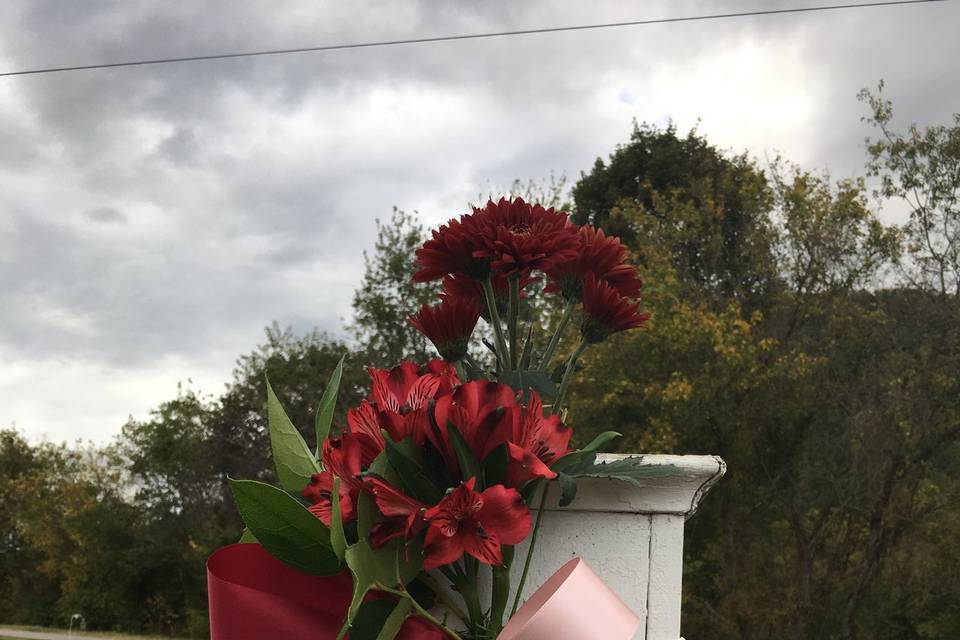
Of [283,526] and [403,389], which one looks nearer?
[283,526]

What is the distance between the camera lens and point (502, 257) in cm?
114

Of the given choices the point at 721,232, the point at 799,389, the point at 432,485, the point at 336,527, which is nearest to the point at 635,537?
the point at 432,485

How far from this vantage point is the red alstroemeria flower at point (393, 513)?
913mm

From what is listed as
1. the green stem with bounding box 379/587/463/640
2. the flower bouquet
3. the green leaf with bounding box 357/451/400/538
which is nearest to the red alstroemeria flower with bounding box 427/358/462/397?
the flower bouquet

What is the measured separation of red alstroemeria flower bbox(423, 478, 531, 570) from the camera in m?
0.91

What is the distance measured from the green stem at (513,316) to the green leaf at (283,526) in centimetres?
35

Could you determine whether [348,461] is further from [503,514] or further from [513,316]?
[513,316]

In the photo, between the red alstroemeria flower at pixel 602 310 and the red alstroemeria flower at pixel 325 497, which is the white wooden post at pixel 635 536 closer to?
the red alstroemeria flower at pixel 602 310

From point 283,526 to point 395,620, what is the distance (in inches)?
5.8

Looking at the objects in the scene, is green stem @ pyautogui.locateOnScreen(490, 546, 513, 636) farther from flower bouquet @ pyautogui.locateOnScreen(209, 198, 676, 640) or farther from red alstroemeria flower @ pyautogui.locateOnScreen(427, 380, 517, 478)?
red alstroemeria flower @ pyautogui.locateOnScreen(427, 380, 517, 478)

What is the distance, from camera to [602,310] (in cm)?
120

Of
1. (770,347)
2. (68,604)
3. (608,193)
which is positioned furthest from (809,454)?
(68,604)

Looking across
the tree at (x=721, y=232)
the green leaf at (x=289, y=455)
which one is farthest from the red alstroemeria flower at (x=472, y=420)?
the tree at (x=721, y=232)

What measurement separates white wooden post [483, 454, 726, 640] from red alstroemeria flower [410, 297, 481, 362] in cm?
21
